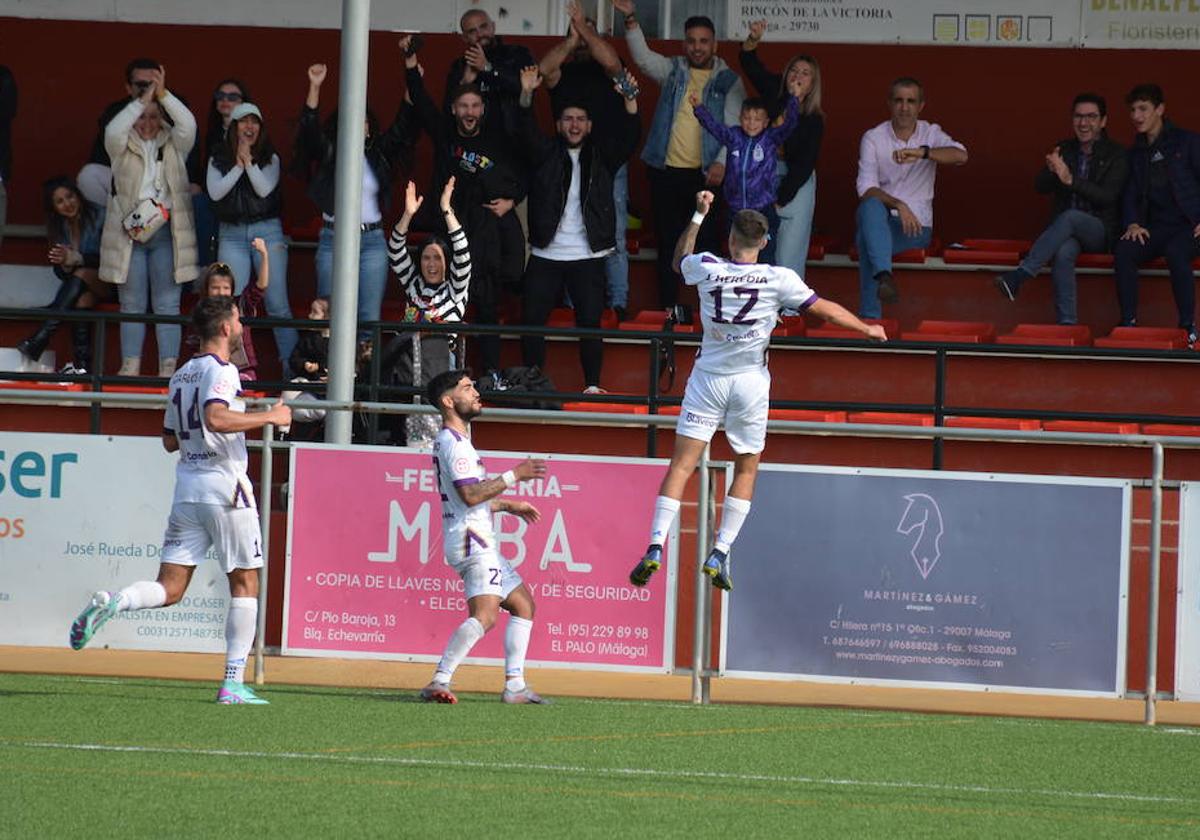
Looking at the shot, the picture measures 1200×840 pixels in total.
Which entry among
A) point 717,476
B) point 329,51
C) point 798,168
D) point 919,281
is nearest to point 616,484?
point 717,476

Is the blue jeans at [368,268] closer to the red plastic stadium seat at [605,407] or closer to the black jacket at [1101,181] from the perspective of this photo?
the red plastic stadium seat at [605,407]

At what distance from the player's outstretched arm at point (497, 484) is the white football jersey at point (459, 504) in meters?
0.04

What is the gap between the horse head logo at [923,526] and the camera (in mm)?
10812

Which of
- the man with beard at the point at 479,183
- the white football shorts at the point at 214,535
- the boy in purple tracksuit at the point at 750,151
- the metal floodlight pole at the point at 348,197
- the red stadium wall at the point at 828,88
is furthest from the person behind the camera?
the red stadium wall at the point at 828,88

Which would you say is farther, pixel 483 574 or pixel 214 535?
pixel 483 574

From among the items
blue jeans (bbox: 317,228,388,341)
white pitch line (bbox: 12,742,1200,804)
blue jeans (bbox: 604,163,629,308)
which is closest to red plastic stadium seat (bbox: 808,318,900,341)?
blue jeans (bbox: 604,163,629,308)

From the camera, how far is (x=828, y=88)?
17.7m

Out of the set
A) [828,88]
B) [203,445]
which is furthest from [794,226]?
[203,445]

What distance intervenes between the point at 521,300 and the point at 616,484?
15.5 feet

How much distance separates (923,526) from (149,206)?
7.02m

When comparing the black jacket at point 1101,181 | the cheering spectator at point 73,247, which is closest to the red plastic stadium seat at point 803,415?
the black jacket at point 1101,181

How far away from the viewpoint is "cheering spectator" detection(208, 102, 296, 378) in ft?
47.3

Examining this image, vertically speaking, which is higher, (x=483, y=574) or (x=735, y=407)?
(x=735, y=407)

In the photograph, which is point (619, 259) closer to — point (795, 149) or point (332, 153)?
point (795, 149)
